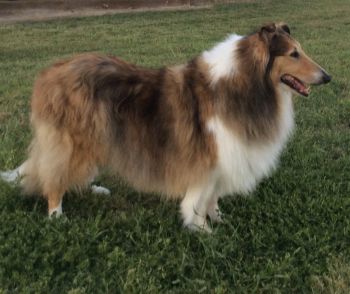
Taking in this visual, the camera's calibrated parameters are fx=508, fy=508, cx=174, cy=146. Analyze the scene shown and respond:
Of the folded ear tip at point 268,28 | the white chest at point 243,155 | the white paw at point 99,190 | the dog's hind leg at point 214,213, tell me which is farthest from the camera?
the white paw at point 99,190

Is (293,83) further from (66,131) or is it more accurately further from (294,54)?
(66,131)

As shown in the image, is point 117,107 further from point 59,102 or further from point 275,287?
point 275,287

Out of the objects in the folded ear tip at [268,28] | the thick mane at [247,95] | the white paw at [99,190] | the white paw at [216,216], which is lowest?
the white paw at [99,190]

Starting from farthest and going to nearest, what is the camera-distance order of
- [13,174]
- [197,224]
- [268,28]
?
[13,174]
[197,224]
[268,28]

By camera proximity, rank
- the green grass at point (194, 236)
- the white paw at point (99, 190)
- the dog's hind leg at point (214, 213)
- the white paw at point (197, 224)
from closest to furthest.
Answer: the green grass at point (194, 236), the white paw at point (197, 224), the dog's hind leg at point (214, 213), the white paw at point (99, 190)


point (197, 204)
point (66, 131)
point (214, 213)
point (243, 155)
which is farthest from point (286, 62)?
point (66, 131)

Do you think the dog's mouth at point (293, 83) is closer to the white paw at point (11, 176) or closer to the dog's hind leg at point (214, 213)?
the dog's hind leg at point (214, 213)

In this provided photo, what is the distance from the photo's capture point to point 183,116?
11.8 ft

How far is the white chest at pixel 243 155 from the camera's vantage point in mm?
3547

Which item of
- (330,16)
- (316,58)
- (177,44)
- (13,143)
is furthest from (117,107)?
(330,16)

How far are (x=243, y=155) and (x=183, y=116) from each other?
1.66ft

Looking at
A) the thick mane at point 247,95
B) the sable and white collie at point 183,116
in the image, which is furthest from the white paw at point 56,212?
the thick mane at point 247,95

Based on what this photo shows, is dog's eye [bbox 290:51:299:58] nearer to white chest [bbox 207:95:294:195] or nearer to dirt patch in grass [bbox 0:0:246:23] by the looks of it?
white chest [bbox 207:95:294:195]

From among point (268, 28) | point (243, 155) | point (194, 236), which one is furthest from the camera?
point (194, 236)
